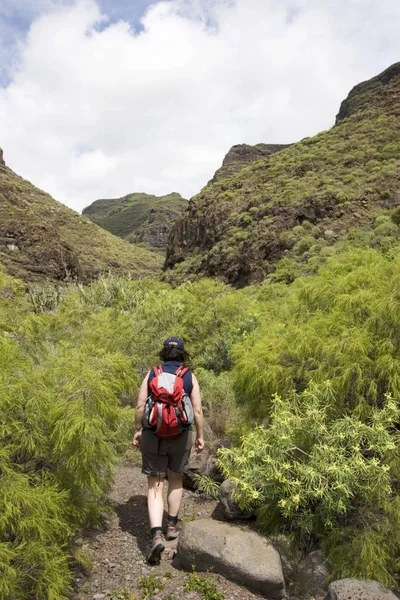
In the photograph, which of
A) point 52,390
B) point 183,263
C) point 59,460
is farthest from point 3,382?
point 183,263

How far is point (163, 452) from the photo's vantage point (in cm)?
428

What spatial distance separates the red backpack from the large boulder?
0.99 meters

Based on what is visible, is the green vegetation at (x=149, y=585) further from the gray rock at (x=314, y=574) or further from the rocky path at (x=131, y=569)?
the gray rock at (x=314, y=574)

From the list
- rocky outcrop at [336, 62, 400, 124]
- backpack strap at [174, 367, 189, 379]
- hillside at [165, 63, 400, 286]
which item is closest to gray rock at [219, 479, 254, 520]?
backpack strap at [174, 367, 189, 379]

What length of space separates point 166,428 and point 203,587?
4.53 feet

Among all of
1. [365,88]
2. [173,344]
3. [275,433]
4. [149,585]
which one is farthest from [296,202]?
[365,88]

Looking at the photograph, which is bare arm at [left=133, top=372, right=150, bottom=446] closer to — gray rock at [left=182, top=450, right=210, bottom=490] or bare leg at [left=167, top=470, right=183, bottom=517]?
bare leg at [left=167, top=470, right=183, bottom=517]

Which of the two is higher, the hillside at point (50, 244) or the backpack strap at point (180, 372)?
the hillside at point (50, 244)

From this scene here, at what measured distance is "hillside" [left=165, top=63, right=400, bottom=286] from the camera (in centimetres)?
2459

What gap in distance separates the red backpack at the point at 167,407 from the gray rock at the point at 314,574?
1.72 metres

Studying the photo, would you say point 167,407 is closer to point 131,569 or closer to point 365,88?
A: point 131,569

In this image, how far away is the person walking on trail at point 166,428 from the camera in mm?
4055

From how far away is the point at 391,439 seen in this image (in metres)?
4.11

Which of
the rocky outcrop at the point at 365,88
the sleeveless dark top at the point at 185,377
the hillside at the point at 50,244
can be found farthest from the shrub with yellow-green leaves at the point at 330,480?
the rocky outcrop at the point at 365,88
